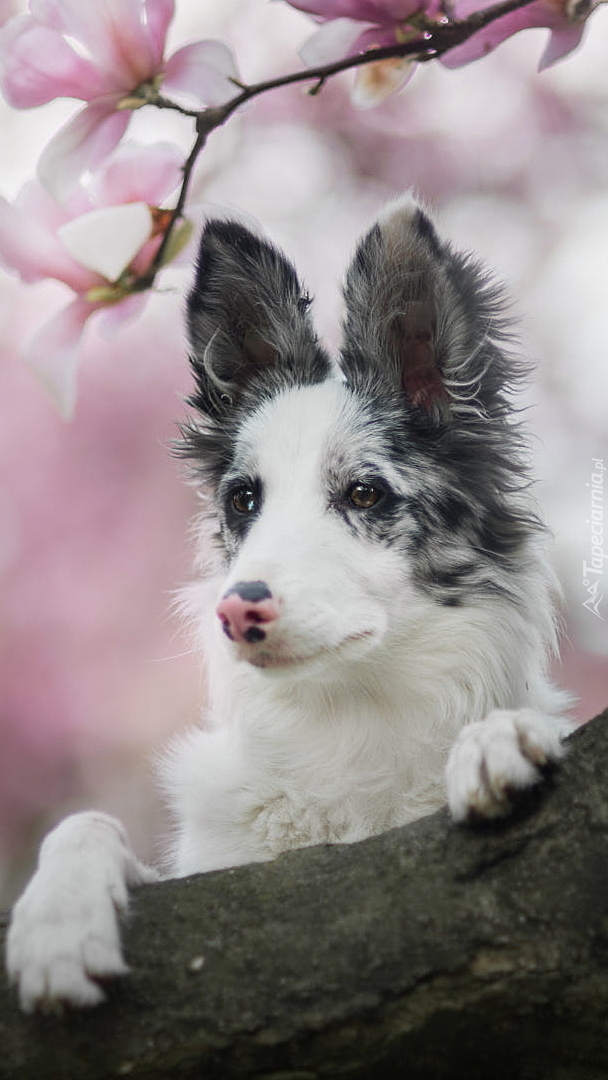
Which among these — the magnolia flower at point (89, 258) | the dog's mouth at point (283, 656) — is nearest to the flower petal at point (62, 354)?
the magnolia flower at point (89, 258)

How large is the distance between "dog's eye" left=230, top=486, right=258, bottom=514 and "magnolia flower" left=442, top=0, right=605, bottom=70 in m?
1.59

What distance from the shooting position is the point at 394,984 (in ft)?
4.78

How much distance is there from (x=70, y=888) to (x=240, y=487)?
1.24 meters

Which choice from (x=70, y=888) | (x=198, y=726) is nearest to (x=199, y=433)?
(x=198, y=726)

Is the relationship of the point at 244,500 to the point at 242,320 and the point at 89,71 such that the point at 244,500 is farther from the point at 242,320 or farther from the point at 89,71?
the point at 89,71

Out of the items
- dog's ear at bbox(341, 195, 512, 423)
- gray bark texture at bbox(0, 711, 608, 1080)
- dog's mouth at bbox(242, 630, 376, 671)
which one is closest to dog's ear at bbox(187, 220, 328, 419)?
dog's ear at bbox(341, 195, 512, 423)

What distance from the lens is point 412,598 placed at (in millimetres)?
2564

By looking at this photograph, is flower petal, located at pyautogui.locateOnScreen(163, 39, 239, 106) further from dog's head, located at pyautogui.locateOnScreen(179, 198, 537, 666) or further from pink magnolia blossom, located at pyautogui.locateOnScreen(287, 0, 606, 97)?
dog's head, located at pyautogui.locateOnScreen(179, 198, 537, 666)

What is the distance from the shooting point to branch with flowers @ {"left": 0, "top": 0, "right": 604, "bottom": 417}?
1001 mm

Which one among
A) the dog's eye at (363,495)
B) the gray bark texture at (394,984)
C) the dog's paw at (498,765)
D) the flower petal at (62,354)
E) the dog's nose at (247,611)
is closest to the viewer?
the flower petal at (62,354)

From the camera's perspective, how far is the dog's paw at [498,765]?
5.25ft

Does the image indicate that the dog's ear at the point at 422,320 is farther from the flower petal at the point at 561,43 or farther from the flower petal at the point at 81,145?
the flower petal at the point at 81,145

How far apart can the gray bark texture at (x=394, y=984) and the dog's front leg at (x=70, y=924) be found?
0.11 ft

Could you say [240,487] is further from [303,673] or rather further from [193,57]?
[193,57]
